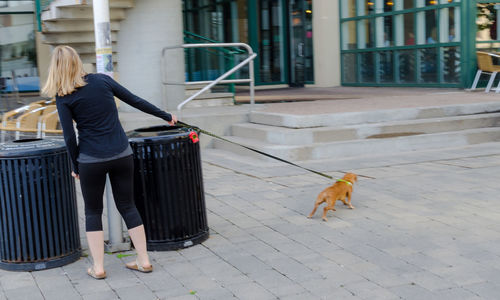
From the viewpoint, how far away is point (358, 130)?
984 centimetres

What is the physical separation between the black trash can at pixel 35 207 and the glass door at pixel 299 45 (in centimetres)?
1542

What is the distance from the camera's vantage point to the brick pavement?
4473 millimetres

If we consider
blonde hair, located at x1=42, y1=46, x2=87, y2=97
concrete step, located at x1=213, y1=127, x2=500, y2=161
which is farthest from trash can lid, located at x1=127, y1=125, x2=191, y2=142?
concrete step, located at x1=213, y1=127, x2=500, y2=161

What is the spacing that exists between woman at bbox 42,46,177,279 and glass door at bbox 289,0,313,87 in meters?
15.6

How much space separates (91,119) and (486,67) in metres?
11.8

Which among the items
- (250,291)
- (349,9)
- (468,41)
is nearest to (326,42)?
(349,9)

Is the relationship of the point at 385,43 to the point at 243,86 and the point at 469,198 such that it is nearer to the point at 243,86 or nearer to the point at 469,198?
the point at 243,86

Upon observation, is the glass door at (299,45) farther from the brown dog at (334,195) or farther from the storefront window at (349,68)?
the brown dog at (334,195)

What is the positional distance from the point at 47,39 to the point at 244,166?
5.86 m

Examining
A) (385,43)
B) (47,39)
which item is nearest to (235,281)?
Result: (47,39)

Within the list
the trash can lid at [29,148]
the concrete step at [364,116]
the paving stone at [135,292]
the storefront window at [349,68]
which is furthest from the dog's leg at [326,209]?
the storefront window at [349,68]

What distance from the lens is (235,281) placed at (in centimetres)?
464

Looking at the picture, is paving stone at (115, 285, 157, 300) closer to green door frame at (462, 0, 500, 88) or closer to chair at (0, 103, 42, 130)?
chair at (0, 103, 42, 130)

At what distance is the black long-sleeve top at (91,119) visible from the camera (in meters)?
4.55
